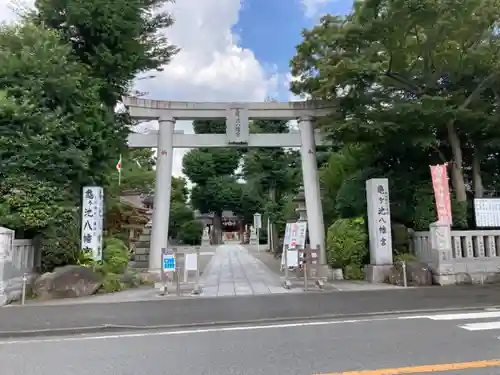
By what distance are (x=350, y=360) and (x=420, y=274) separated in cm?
790

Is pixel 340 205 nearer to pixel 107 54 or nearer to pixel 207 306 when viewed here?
pixel 207 306

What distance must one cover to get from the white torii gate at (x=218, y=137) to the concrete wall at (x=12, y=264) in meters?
3.72

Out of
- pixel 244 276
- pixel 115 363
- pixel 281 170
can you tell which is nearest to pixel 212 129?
pixel 281 170

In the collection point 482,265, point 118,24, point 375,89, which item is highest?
point 118,24

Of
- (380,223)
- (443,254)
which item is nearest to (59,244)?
(380,223)

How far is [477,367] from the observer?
4.43 metres

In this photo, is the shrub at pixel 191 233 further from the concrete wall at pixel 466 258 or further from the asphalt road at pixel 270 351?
the asphalt road at pixel 270 351

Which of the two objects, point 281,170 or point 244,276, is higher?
point 281,170

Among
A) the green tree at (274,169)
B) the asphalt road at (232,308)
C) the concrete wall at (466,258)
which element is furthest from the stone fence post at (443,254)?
the green tree at (274,169)

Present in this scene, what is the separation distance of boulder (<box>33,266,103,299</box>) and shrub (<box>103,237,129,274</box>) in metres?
1.38

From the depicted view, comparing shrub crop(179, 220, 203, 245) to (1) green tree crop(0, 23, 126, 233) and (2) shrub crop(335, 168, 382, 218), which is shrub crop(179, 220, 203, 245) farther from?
(1) green tree crop(0, 23, 126, 233)

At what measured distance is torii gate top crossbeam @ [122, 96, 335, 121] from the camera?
1376cm

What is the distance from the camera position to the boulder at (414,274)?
11617 millimetres

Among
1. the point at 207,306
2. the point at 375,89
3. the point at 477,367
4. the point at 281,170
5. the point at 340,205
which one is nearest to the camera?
the point at 477,367
